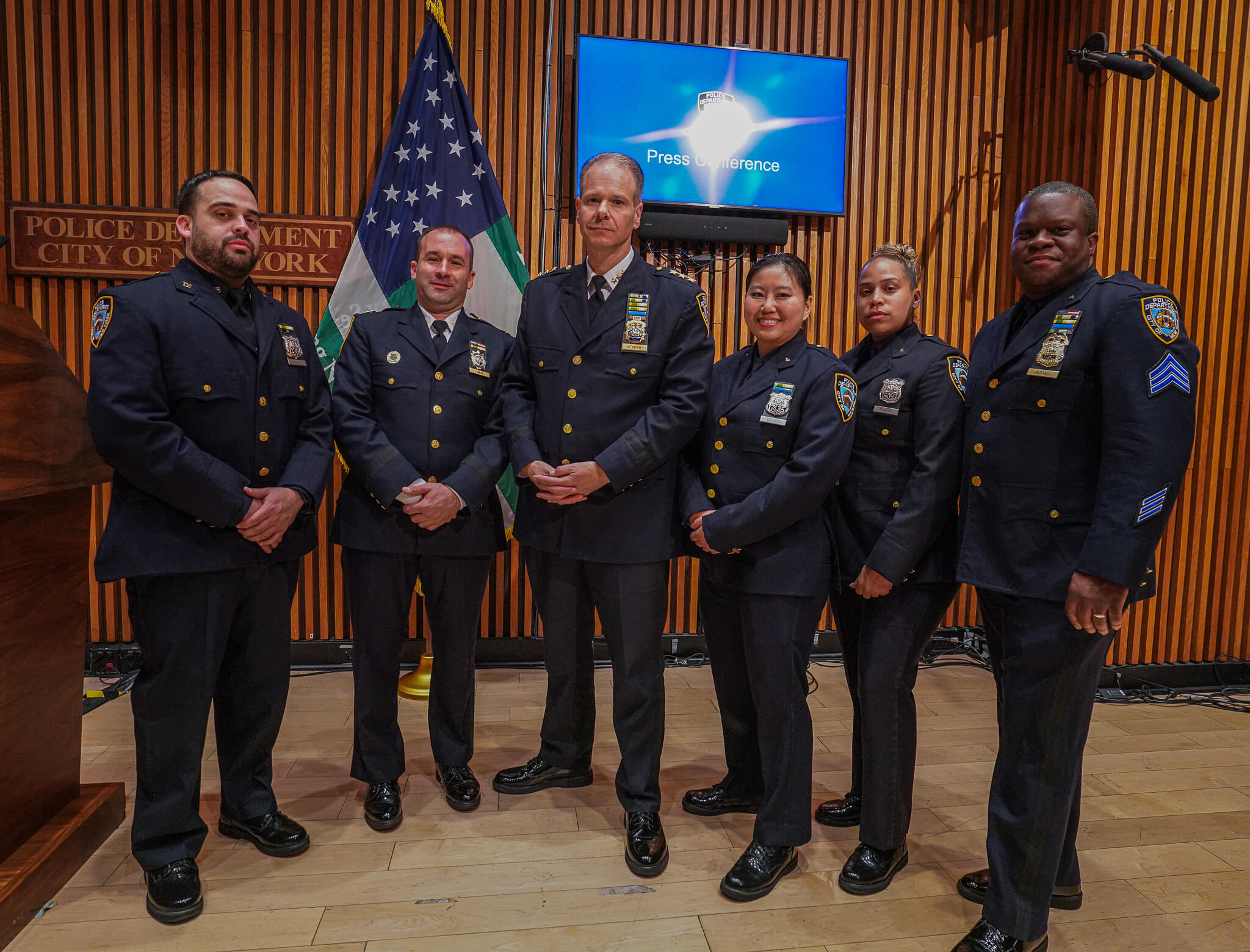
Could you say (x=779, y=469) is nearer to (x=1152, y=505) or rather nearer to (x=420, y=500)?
(x=1152, y=505)

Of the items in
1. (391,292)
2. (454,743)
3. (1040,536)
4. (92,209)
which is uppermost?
(92,209)

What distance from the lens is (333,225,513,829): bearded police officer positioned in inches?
91.4

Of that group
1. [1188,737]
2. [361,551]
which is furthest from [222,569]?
[1188,737]

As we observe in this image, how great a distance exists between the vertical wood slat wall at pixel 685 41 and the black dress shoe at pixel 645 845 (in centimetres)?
200

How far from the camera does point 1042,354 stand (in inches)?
67.4

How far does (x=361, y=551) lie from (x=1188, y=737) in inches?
135

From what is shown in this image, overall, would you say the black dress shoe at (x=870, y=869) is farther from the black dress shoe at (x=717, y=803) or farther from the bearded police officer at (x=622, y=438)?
the bearded police officer at (x=622, y=438)

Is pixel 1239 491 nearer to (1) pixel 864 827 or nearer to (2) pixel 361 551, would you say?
(1) pixel 864 827

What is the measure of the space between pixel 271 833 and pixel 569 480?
1.35 meters

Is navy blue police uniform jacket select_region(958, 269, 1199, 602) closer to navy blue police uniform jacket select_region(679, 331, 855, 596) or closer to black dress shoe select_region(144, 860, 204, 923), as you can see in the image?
navy blue police uniform jacket select_region(679, 331, 855, 596)

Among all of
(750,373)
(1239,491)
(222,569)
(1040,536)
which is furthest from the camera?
(1239,491)

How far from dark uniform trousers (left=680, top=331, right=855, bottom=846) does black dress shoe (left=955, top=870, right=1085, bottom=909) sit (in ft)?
1.40

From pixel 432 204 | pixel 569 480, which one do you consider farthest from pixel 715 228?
pixel 569 480

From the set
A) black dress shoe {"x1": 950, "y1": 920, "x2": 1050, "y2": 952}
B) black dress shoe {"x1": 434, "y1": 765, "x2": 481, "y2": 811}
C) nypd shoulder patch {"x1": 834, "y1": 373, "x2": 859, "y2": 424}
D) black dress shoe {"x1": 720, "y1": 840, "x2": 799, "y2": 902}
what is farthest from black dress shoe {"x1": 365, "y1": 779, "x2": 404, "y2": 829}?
nypd shoulder patch {"x1": 834, "y1": 373, "x2": 859, "y2": 424}
